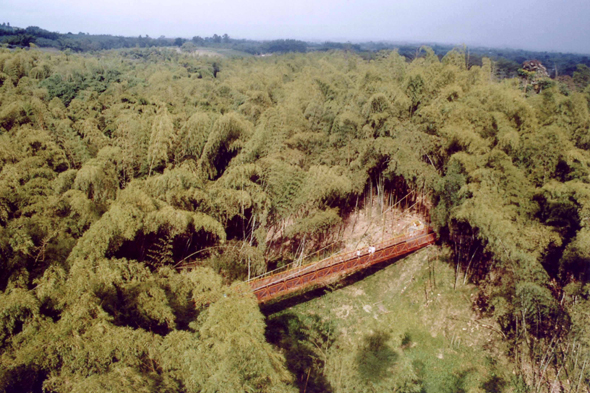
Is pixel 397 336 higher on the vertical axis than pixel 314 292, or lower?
higher

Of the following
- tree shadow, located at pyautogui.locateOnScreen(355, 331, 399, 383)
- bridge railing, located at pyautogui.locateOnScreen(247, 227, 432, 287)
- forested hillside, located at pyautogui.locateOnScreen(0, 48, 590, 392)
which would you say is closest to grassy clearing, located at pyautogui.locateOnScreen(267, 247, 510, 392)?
tree shadow, located at pyautogui.locateOnScreen(355, 331, 399, 383)

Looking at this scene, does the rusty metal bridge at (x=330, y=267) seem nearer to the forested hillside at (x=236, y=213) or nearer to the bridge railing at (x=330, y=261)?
the bridge railing at (x=330, y=261)

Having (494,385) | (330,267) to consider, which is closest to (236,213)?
(330,267)

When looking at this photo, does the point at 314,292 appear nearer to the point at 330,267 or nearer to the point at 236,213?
the point at 330,267

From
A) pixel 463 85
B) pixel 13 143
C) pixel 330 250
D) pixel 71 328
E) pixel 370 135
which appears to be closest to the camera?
pixel 71 328

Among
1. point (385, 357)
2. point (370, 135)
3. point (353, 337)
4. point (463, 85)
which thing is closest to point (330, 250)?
point (353, 337)

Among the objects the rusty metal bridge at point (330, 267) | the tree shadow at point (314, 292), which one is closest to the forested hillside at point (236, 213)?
the rusty metal bridge at point (330, 267)

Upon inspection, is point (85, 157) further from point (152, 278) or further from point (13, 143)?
point (152, 278)
